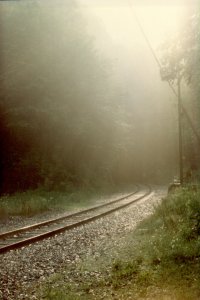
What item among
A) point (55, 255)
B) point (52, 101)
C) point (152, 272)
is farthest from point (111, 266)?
point (52, 101)

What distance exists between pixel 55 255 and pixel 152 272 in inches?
120

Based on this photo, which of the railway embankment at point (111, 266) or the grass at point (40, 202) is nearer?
the railway embankment at point (111, 266)

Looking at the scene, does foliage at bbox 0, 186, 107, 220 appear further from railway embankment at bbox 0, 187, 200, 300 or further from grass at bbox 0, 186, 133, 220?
railway embankment at bbox 0, 187, 200, 300

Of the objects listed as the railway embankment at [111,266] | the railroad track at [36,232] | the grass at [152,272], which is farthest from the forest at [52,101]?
the grass at [152,272]

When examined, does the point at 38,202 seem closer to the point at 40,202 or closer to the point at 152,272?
the point at 40,202

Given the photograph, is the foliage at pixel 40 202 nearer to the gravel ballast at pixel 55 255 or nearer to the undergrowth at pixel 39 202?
the undergrowth at pixel 39 202

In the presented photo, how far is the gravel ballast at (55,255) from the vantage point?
828 cm

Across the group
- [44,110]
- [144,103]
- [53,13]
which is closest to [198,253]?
[44,110]

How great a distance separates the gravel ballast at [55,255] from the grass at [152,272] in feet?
1.51

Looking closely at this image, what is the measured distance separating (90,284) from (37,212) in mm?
13156

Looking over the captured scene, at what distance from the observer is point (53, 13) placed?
105 feet

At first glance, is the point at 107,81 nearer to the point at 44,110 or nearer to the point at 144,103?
the point at 44,110

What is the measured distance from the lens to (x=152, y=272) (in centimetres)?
855

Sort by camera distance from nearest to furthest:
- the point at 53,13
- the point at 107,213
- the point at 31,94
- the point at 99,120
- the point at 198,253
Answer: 1. the point at 198,253
2. the point at 107,213
3. the point at 31,94
4. the point at 53,13
5. the point at 99,120
